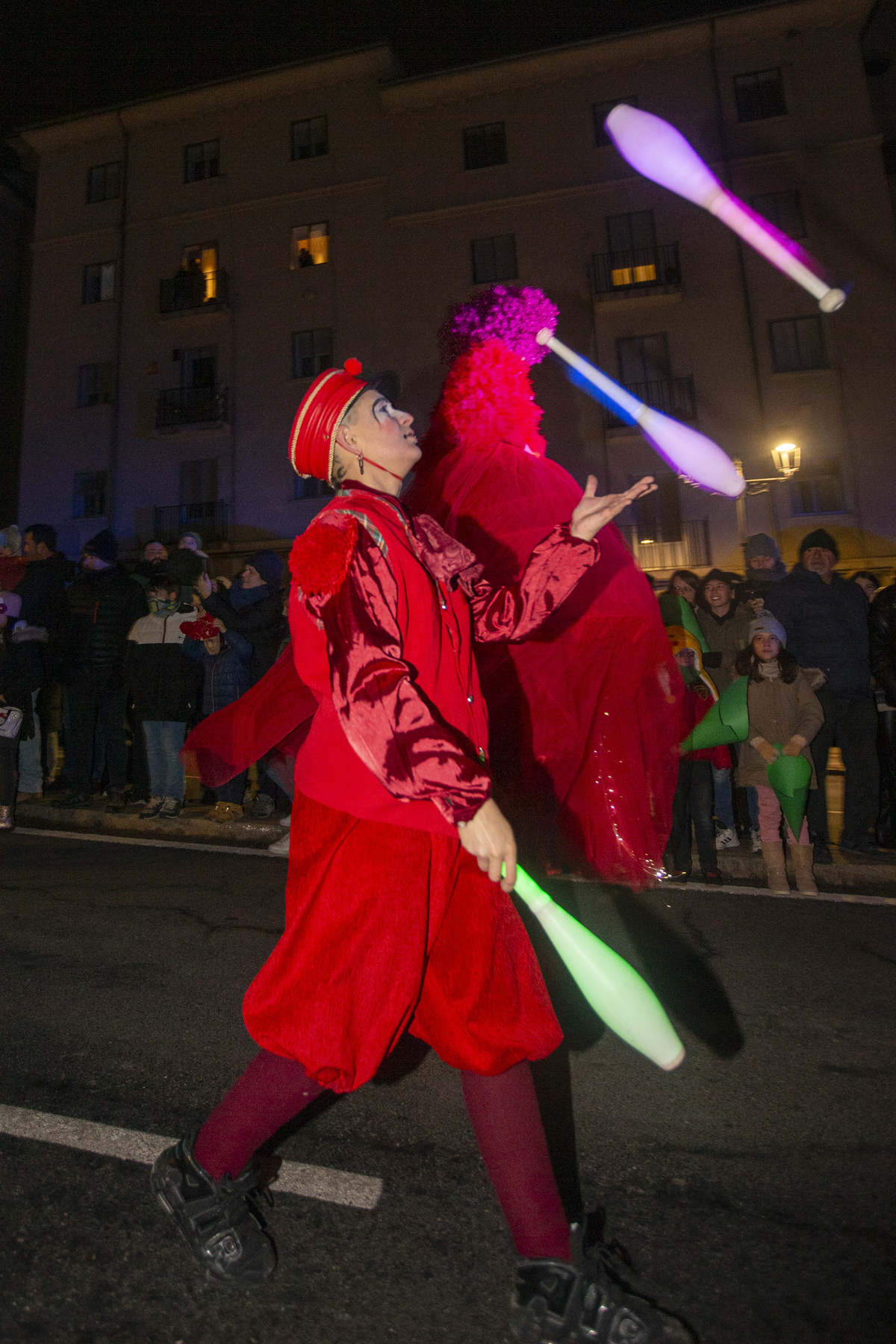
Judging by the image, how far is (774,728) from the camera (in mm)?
5473

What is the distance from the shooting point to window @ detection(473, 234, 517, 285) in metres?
22.0

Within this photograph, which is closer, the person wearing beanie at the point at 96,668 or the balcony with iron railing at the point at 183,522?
the person wearing beanie at the point at 96,668

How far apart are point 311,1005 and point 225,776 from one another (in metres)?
1.03

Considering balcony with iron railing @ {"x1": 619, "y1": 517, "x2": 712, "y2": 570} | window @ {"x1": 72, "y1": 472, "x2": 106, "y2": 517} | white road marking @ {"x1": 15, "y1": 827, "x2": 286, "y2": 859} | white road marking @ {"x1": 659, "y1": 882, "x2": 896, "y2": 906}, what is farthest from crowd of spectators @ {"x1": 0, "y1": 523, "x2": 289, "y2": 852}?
window @ {"x1": 72, "y1": 472, "x2": 106, "y2": 517}

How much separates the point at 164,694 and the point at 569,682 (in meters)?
5.12

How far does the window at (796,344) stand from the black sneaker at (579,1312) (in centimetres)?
2200

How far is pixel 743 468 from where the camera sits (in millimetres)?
19719

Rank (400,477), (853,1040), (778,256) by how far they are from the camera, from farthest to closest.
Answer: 1. (778,256)
2. (853,1040)
3. (400,477)

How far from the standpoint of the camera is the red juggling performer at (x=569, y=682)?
3072 millimetres

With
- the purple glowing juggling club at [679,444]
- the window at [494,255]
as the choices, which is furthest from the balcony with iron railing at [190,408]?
the purple glowing juggling club at [679,444]

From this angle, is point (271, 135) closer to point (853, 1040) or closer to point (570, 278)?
point (570, 278)

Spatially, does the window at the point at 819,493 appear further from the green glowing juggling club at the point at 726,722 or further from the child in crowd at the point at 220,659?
the child in crowd at the point at 220,659

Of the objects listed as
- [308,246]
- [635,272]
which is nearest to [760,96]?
[635,272]

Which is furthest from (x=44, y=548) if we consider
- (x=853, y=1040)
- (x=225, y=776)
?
(x=853, y=1040)
